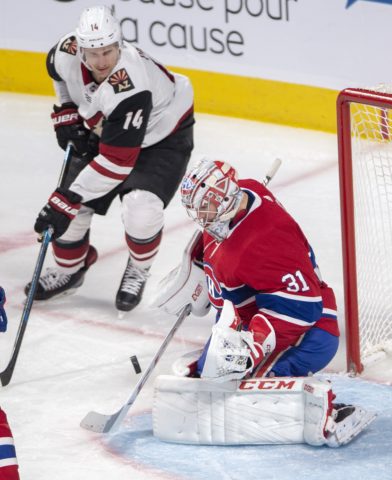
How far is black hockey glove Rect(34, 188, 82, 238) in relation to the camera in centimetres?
417

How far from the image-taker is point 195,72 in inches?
256

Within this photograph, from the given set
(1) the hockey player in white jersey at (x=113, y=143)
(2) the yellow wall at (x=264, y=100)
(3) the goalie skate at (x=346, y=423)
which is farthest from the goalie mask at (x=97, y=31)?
(2) the yellow wall at (x=264, y=100)

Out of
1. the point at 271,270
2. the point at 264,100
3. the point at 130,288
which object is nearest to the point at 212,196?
the point at 271,270

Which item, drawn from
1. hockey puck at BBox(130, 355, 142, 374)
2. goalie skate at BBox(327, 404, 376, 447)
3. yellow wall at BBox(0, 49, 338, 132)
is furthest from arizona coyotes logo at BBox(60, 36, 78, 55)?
yellow wall at BBox(0, 49, 338, 132)

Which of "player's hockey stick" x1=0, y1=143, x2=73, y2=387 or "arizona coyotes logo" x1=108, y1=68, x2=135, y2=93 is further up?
"arizona coyotes logo" x1=108, y1=68, x2=135, y2=93

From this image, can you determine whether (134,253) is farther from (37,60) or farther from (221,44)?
(37,60)

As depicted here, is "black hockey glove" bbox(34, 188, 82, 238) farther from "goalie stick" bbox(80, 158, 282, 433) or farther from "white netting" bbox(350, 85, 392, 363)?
"white netting" bbox(350, 85, 392, 363)

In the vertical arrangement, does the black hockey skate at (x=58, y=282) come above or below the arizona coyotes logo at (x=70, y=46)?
below

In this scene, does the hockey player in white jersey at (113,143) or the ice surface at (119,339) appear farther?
the hockey player in white jersey at (113,143)

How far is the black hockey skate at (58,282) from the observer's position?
180 inches

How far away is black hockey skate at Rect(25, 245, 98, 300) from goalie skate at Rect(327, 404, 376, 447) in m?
1.45

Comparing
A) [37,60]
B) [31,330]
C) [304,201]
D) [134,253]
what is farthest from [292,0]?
[31,330]

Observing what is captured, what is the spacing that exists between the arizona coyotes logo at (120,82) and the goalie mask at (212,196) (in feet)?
2.86

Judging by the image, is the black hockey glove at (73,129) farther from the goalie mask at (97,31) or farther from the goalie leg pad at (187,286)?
the goalie leg pad at (187,286)
